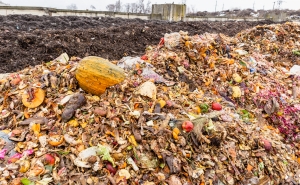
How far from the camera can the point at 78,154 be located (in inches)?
93.8

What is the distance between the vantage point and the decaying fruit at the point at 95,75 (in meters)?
2.89

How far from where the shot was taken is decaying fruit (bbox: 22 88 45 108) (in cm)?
285

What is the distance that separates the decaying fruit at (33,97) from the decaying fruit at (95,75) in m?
0.42

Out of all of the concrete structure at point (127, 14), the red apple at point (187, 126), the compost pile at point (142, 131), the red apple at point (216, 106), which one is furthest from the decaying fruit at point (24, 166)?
the concrete structure at point (127, 14)

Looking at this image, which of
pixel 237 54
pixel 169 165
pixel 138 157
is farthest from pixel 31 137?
pixel 237 54

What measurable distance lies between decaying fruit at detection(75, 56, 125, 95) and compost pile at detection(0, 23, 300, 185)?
7 centimetres

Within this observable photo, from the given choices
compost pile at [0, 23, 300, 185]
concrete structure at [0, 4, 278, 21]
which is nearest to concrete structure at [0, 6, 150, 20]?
concrete structure at [0, 4, 278, 21]

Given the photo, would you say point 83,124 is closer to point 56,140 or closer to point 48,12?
point 56,140

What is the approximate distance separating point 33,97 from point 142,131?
1.23 meters

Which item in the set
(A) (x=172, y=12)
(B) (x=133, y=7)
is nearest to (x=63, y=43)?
(A) (x=172, y=12)

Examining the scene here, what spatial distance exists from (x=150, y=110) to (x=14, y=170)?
1356 millimetres

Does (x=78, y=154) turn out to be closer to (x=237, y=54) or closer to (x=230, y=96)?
(x=230, y=96)

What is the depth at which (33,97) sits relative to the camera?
2.88 metres

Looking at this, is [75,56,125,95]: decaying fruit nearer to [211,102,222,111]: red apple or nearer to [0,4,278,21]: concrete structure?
[211,102,222,111]: red apple
